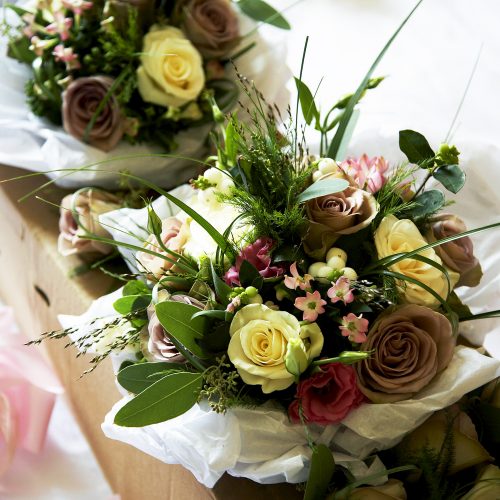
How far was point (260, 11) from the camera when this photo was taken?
111cm

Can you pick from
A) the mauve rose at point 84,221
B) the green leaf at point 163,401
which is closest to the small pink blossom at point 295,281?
the green leaf at point 163,401

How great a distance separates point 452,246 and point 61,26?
650 mm

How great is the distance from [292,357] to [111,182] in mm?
567

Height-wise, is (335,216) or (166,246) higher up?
(335,216)

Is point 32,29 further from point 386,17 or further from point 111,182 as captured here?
point 386,17

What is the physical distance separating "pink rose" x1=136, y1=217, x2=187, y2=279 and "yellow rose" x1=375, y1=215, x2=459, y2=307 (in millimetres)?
214

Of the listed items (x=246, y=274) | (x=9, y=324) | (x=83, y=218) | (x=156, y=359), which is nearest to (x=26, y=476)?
(x=9, y=324)

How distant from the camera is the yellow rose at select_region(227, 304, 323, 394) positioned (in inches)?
25.1

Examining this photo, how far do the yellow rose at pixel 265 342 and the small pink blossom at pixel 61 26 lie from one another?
59cm

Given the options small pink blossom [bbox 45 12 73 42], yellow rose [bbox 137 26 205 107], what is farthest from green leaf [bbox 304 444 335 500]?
small pink blossom [bbox 45 12 73 42]

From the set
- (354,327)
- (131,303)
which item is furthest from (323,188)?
(131,303)

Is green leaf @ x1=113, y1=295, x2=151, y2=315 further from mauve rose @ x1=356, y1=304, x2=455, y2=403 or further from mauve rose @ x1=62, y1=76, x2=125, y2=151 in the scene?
mauve rose @ x1=62, y1=76, x2=125, y2=151

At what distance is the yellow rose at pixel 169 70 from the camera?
1020 mm

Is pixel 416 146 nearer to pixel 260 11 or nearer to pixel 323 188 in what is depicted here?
pixel 323 188
